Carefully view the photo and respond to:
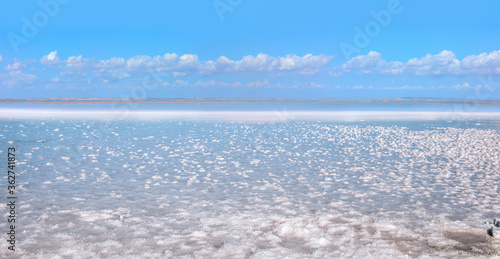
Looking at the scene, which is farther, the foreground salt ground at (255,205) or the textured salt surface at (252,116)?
the textured salt surface at (252,116)

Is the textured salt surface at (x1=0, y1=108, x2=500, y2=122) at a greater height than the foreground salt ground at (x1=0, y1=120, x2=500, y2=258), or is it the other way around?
the textured salt surface at (x1=0, y1=108, x2=500, y2=122)

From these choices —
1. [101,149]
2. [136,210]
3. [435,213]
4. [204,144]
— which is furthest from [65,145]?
[435,213]

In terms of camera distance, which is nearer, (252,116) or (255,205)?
(255,205)

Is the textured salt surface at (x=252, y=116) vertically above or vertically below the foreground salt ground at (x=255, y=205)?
above

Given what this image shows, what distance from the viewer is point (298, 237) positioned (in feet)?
22.3

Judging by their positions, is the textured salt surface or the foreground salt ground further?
the textured salt surface

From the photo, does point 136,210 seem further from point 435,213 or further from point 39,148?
point 39,148

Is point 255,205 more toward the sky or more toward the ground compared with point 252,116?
more toward the ground

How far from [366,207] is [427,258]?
2.85 meters

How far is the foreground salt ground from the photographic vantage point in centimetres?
634

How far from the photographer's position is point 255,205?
884 cm

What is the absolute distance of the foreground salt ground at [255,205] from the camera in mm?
6340

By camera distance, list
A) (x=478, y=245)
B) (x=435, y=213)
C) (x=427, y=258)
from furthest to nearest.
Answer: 1. (x=435, y=213)
2. (x=478, y=245)
3. (x=427, y=258)

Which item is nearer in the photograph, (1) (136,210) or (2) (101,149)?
(1) (136,210)
